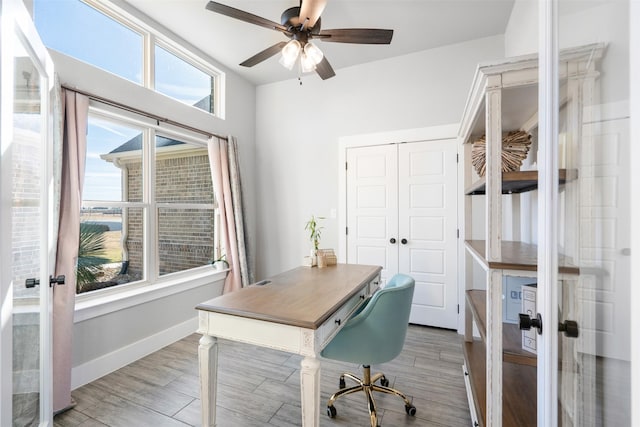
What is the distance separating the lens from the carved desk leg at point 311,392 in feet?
4.23

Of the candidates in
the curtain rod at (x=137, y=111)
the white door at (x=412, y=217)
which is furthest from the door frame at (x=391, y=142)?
the curtain rod at (x=137, y=111)

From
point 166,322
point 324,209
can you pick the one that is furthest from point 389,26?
point 166,322

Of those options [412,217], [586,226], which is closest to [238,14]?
[586,226]

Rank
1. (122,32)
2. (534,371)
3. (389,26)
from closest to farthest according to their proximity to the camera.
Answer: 1. (534,371)
2. (122,32)
3. (389,26)

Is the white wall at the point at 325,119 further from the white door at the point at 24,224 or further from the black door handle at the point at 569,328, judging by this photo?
the black door handle at the point at 569,328

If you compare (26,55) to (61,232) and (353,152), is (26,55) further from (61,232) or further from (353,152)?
(353,152)

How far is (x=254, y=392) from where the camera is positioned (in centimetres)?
204

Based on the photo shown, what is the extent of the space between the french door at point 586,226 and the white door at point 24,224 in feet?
5.87

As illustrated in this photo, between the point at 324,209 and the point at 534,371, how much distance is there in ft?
8.62

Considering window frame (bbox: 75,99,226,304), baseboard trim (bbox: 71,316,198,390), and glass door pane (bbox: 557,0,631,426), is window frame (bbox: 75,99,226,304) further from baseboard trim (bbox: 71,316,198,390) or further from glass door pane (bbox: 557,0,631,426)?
glass door pane (bbox: 557,0,631,426)

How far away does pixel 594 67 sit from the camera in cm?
67

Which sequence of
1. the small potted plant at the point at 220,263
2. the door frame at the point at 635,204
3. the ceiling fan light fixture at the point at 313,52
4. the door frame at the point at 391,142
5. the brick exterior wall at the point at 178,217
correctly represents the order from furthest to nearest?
Result: the small potted plant at the point at 220,263
the door frame at the point at 391,142
the brick exterior wall at the point at 178,217
the ceiling fan light fixture at the point at 313,52
the door frame at the point at 635,204

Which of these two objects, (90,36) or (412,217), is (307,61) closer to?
(90,36)

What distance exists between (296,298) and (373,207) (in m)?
2.10
